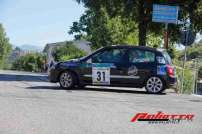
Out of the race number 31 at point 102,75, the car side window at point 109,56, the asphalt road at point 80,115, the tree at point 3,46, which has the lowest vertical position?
the asphalt road at point 80,115

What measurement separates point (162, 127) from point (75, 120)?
163cm

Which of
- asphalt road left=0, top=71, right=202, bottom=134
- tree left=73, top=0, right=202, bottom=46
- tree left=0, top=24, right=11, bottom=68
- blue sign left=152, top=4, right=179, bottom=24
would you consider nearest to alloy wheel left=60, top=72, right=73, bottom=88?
asphalt road left=0, top=71, right=202, bottom=134

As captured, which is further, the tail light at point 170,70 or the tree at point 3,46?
the tree at point 3,46

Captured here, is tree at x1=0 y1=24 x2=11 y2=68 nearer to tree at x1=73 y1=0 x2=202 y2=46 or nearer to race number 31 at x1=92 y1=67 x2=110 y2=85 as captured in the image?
tree at x1=73 y1=0 x2=202 y2=46

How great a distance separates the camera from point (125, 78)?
19.1 metres

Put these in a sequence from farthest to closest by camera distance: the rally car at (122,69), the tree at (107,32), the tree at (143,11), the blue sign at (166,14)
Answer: the tree at (107,32)
the tree at (143,11)
the blue sign at (166,14)
the rally car at (122,69)

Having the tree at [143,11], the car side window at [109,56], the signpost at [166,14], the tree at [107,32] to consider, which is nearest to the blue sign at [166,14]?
the signpost at [166,14]

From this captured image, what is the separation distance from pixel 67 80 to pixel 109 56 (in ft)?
5.09

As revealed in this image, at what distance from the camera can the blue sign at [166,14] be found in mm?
Result: 27266

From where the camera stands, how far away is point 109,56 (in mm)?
19281

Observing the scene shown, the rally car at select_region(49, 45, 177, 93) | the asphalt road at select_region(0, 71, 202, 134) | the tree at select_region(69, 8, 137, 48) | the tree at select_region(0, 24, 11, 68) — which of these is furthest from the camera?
the tree at select_region(0, 24, 11, 68)

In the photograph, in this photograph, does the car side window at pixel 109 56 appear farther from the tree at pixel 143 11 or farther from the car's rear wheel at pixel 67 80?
the tree at pixel 143 11

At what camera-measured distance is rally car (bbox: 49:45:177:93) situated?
19.1 meters

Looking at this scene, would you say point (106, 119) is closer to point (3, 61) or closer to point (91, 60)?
point (91, 60)
